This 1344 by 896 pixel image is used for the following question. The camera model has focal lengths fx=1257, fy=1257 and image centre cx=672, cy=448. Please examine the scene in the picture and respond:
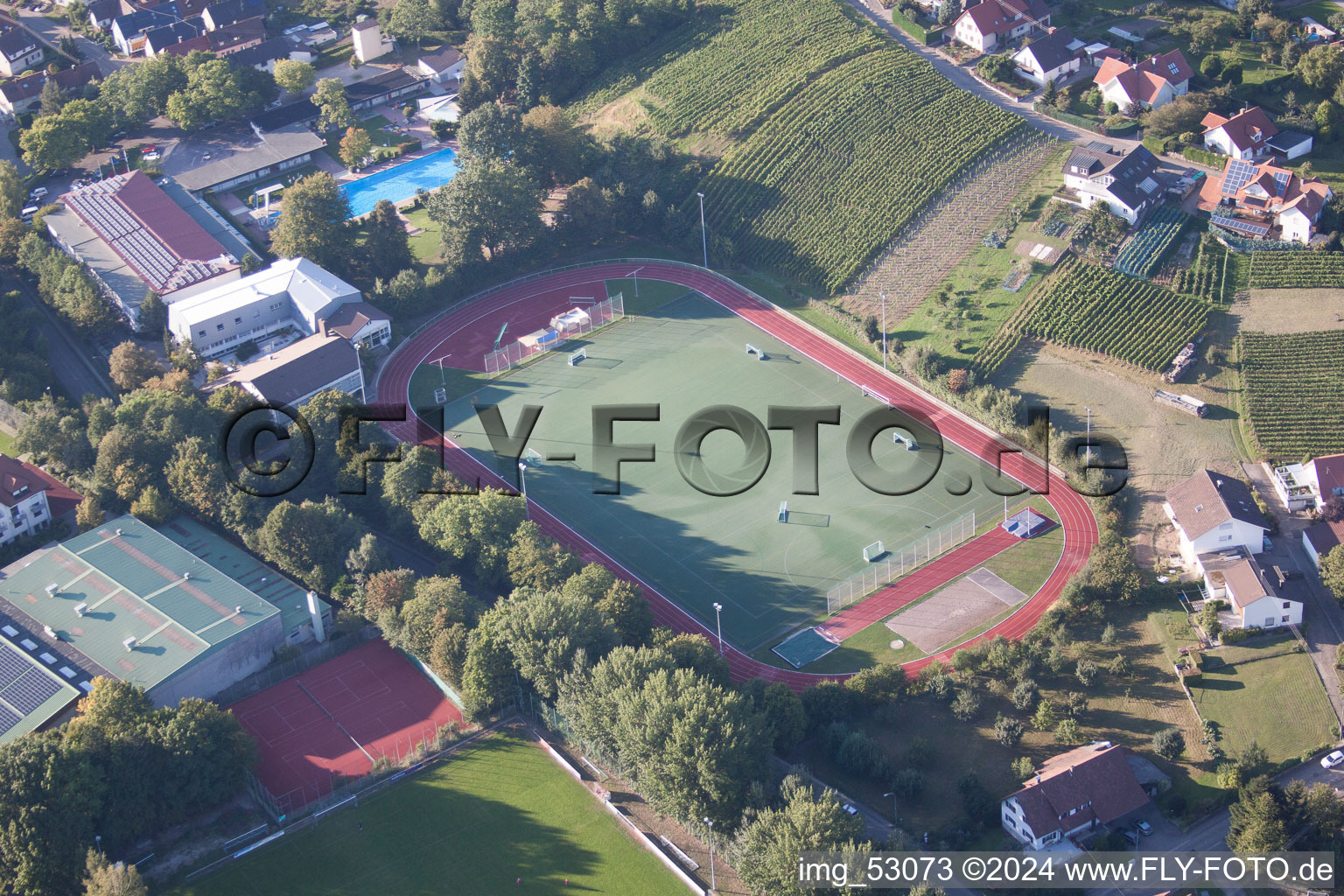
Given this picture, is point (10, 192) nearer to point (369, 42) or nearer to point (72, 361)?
point (72, 361)

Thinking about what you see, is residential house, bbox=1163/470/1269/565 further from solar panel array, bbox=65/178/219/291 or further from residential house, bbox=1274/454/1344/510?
solar panel array, bbox=65/178/219/291

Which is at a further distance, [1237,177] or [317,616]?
[1237,177]

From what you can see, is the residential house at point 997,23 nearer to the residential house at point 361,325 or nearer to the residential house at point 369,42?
the residential house at point 369,42

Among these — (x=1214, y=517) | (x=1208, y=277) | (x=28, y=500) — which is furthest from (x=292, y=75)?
(x=1214, y=517)

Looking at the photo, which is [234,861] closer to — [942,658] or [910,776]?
[910,776]

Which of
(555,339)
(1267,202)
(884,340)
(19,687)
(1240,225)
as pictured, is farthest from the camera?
(555,339)

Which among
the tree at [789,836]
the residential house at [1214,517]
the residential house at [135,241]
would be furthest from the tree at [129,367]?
the residential house at [1214,517]

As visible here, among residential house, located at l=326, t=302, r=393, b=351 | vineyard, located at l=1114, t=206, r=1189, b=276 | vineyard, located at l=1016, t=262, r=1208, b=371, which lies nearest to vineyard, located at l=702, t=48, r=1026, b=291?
vineyard, located at l=1016, t=262, r=1208, b=371
